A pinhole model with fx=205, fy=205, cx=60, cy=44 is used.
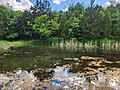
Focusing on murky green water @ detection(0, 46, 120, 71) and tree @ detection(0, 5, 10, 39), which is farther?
tree @ detection(0, 5, 10, 39)

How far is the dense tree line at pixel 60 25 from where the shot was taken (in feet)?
118

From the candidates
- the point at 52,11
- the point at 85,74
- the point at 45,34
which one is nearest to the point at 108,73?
the point at 85,74

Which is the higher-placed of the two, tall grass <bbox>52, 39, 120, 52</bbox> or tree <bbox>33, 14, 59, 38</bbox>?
tree <bbox>33, 14, 59, 38</bbox>

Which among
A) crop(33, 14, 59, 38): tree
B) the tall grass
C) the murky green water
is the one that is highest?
crop(33, 14, 59, 38): tree

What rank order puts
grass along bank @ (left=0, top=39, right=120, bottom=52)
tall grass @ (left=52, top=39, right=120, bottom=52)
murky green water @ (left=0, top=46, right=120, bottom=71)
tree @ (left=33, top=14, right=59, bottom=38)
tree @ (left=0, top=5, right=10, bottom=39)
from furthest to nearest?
tree @ (left=0, top=5, right=10, bottom=39) < tree @ (left=33, top=14, right=59, bottom=38) < grass along bank @ (left=0, top=39, right=120, bottom=52) < tall grass @ (left=52, top=39, right=120, bottom=52) < murky green water @ (left=0, top=46, right=120, bottom=71)

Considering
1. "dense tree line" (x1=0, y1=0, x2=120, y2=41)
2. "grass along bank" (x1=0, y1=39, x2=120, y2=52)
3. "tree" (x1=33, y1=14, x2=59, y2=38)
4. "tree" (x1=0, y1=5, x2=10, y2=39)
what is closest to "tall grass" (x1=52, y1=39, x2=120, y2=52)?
"grass along bank" (x1=0, y1=39, x2=120, y2=52)

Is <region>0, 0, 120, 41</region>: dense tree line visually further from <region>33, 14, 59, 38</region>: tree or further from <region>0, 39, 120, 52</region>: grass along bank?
<region>0, 39, 120, 52</region>: grass along bank

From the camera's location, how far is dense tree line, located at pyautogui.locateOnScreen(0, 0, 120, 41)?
118 feet

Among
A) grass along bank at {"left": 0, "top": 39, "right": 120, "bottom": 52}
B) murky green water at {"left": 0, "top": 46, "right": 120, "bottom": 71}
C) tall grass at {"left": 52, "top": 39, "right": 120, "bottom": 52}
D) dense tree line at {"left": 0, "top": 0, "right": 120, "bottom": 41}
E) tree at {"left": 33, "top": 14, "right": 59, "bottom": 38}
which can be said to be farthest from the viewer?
tree at {"left": 33, "top": 14, "right": 59, "bottom": 38}

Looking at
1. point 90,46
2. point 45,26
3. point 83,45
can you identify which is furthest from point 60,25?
point 90,46

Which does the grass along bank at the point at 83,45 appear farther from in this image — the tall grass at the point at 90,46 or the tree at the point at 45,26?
the tree at the point at 45,26

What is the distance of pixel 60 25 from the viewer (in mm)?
38781

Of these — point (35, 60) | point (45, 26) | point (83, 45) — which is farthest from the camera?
point (45, 26)

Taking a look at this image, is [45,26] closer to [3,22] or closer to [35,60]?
[3,22]
